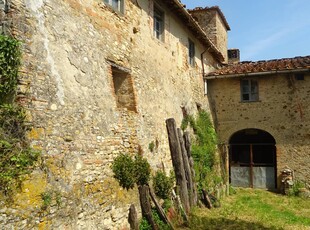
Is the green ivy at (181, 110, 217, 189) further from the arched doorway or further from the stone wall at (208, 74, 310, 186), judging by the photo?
the arched doorway

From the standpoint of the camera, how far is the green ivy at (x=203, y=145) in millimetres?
Answer: 11232

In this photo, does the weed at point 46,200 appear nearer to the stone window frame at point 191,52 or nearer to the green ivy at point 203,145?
the green ivy at point 203,145

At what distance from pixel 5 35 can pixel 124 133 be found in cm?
353

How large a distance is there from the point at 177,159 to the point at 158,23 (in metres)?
4.63

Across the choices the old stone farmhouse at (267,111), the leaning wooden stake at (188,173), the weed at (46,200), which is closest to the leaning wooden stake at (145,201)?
the leaning wooden stake at (188,173)

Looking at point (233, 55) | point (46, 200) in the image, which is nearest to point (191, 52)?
point (233, 55)

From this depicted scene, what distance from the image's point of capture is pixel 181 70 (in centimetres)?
1170

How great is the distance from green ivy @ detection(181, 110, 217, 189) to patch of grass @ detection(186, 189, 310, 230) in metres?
1.26

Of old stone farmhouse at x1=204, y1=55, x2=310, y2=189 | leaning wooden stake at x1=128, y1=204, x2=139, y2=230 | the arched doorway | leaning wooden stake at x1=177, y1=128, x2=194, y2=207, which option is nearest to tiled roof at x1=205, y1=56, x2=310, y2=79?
old stone farmhouse at x1=204, y1=55, x2=310, y2=189

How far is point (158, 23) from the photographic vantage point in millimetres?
10039

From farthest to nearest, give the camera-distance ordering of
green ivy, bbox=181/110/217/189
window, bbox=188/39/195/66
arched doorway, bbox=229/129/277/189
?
arched doorway, bbox=229/129/277/189
window, bbox=188/39/195/66
green ivy, bbox=181/110/217/189

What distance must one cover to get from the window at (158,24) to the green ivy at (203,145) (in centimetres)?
340

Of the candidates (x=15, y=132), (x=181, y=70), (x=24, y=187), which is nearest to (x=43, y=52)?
(x=15, y=132)

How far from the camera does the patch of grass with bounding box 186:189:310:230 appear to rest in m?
8.33
